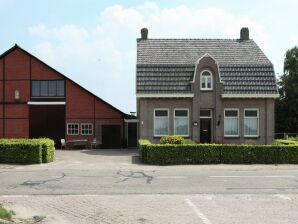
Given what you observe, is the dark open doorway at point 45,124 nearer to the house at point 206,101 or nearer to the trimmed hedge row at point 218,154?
the house at point 206,101

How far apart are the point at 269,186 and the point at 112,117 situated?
24.0m

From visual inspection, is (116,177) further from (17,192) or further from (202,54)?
(202,54)

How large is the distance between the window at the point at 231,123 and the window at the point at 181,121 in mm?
2686

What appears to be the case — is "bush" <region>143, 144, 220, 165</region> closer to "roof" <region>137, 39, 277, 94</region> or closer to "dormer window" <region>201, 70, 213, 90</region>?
"roof" <region>137, 39, 277, 94</region>

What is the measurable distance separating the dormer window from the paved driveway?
410 inches

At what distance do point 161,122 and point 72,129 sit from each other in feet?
30.7

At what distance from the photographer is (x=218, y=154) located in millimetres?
23312

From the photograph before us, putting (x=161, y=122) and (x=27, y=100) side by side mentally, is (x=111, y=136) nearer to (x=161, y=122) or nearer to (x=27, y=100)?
(x=27, y=100)

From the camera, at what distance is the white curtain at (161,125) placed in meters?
31.8

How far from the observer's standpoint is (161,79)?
31.8 meters

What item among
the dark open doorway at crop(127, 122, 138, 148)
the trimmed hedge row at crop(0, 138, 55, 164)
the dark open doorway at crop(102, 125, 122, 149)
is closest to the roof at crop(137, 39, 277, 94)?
the dark open doorway at crop(127, 122, 138, 148)

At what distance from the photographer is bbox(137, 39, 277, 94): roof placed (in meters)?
31.6

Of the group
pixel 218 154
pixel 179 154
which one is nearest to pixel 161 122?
pixel 179 154

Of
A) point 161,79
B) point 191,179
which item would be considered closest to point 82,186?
point 191,179
